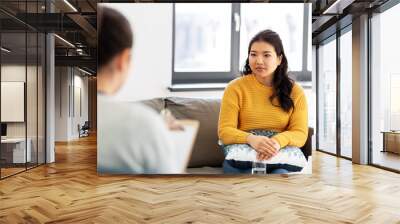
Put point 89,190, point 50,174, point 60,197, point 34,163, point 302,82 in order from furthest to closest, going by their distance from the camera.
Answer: point 34,163 < point 50,174 < point 302,82 < point 89,190 < point 60,197

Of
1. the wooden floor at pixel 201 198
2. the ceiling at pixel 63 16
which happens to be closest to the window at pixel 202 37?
the wooden floor at pixel 201 198

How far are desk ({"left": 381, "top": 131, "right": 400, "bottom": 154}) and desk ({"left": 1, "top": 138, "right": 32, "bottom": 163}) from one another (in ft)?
21.0

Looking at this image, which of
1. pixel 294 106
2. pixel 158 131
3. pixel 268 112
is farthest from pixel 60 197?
pixel 294 106

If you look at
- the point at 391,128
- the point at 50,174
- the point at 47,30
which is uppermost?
the point at 47,30

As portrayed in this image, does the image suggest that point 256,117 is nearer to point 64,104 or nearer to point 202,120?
point 202,120

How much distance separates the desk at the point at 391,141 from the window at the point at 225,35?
2484mm

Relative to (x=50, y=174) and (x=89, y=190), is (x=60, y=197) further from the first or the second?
(x=50, y=174)

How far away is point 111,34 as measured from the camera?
19.0ft

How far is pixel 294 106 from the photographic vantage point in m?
5.41

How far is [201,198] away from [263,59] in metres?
2.07

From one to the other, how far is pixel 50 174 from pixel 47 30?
2841 millimetres

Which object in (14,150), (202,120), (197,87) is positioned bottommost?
(14,150)

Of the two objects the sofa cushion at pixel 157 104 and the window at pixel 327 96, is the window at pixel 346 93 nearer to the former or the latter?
the window at pixel 327 96

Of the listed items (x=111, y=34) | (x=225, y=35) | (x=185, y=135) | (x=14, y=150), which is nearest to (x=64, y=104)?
(x=14, y=150)
